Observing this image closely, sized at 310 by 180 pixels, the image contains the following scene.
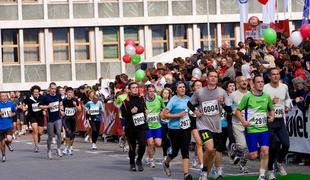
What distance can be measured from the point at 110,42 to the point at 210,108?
126ft

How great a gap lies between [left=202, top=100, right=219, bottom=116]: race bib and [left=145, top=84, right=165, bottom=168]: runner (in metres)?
4.40

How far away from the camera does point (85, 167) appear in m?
22.7

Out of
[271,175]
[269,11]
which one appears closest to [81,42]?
[269,11]

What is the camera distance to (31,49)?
55.3 m

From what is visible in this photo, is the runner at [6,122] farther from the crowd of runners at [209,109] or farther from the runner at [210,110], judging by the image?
the runner at [210,110]

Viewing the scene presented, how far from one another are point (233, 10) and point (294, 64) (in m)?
34.4

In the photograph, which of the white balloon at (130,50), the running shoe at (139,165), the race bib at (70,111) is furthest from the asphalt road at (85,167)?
the white balloon at (130,50)

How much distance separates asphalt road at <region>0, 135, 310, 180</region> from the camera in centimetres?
1994

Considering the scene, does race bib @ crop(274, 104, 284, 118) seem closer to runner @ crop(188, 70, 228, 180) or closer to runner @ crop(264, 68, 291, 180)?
runner @ crop(264, 68, 291, 180)

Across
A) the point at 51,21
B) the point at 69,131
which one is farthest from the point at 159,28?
the point at 69,131

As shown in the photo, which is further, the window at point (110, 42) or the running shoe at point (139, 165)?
the window at point (110, 42)

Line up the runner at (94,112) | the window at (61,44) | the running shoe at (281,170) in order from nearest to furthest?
the running shoe at (281,170) → the runner at (94,112) → the window at (61,44)

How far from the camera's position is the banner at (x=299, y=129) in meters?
20.6

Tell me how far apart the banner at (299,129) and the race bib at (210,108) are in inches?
134
